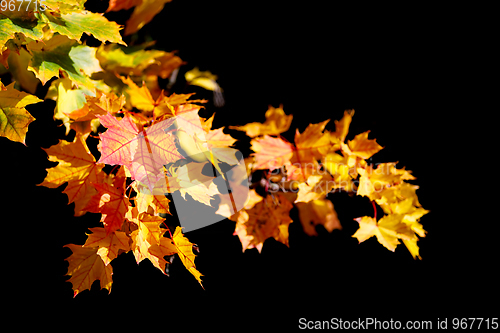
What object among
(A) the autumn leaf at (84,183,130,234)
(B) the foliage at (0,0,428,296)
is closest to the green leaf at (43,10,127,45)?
(B) the foliage at (0,0,428,296)

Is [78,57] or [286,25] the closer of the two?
[78,57]

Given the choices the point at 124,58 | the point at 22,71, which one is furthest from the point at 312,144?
the point at 22,71

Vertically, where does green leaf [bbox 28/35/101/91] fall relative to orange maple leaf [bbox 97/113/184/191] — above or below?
above

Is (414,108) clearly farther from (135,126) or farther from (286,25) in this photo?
(135,126)

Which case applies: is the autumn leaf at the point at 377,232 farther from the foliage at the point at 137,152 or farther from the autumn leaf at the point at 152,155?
the autumn leaf at the point at 152,155

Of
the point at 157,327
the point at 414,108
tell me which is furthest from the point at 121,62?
the point at 414,108

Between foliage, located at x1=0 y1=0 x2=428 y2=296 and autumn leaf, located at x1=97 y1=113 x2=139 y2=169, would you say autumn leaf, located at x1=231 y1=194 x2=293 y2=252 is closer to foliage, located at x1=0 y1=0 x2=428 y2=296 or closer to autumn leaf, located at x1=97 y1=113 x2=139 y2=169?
foliage, located at x1=0 y1=0 x2=428 y2=296
